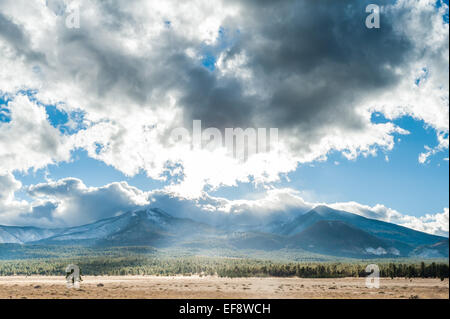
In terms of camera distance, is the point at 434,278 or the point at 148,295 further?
the point at 434,278

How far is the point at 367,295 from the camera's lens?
52.7 m

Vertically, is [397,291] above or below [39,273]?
above

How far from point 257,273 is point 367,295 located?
59695 mm
